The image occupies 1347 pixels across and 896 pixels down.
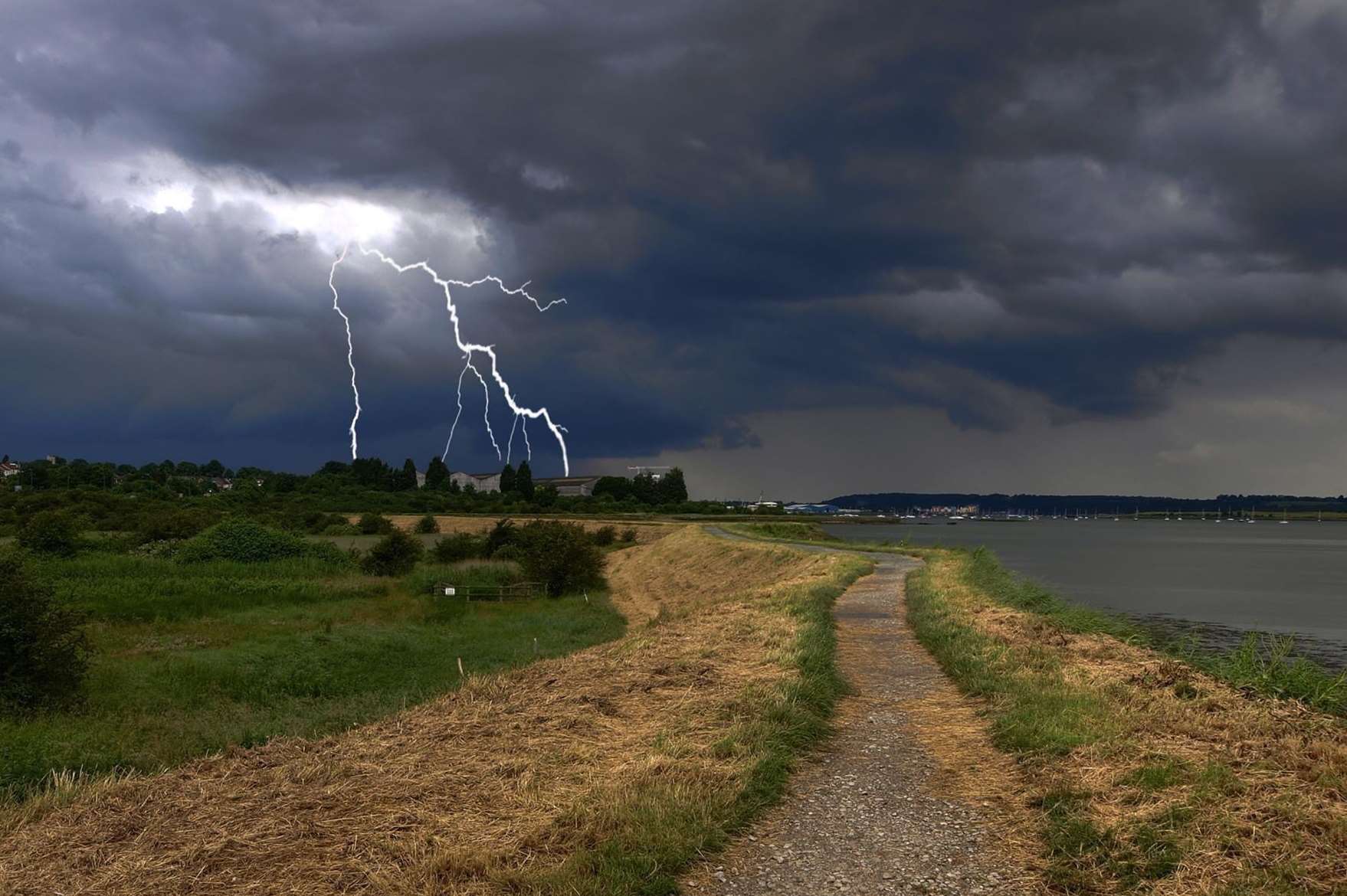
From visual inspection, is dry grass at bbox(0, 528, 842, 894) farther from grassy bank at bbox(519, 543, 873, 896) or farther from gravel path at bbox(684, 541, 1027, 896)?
gravel path at bbox(684, 541, 1027, 896)

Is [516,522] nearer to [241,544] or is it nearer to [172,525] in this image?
[172,525]

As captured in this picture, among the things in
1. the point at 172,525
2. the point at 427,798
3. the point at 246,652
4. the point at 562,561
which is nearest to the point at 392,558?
the point at 562,561

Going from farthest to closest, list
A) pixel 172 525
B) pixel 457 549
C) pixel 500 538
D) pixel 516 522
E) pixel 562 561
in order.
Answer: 1. pixel 516 522
2. pixel 500 538
3. pixel 457 549
4. pixel 172 525
5. pixel 562 561

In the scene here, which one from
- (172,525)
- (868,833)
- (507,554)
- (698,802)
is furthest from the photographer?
(507,554)

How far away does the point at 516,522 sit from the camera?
114188 mm

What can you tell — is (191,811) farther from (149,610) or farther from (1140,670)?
(149,610)

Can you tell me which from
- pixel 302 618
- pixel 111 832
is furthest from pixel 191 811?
pixel 302 618

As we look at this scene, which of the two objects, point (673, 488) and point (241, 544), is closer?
point (241, 544)

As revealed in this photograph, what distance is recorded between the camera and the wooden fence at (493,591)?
5281 centimetres

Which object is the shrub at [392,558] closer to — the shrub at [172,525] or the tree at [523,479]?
the shrub at [172,525]

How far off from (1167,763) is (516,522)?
108361 mm

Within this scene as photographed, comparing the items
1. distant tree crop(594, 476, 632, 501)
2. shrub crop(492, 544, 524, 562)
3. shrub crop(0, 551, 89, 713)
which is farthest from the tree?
shrub crop(0, 551, 89, 713)

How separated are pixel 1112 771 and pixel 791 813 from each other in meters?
3.24

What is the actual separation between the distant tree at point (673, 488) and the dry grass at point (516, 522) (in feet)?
182
